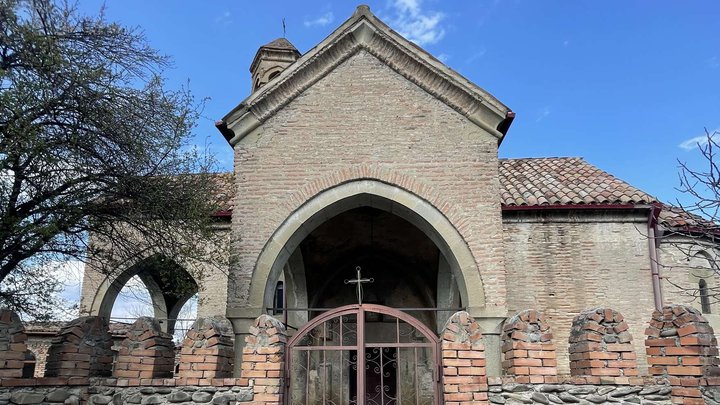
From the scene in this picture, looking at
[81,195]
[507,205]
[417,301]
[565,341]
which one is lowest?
[565,341]

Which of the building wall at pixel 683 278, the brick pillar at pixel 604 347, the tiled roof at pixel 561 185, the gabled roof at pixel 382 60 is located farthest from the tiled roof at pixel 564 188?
the brick pillar at pixel 604 347

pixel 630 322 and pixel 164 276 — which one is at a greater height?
pixel 164 276

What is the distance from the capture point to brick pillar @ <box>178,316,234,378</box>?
244 inches

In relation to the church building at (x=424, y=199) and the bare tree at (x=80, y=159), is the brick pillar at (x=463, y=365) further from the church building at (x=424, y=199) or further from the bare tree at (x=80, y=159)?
the bare tree at (x=80, y=159)

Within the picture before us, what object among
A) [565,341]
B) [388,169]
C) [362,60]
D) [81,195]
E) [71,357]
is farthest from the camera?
[565,341]

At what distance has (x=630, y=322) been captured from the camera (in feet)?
36.4

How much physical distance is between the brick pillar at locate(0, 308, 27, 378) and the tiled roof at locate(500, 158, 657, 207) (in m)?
8.71

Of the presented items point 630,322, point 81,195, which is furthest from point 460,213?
point 81,195

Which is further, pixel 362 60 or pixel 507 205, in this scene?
pixel 507 205

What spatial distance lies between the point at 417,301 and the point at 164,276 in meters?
7.15

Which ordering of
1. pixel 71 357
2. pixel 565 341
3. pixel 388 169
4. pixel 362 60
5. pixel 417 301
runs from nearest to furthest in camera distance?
pixel 71 357 < pixel 388 169 < pixel 362 60 < pixel 565 341 < pixel 417 301

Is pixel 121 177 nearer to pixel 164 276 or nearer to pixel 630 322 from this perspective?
pixel 164 276

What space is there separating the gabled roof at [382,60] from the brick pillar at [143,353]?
13.6 ft

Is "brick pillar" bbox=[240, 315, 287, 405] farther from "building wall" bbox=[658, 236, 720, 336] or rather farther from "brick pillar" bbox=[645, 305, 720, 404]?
→ "building wall" bbox=[658, 236, 720, 336]
